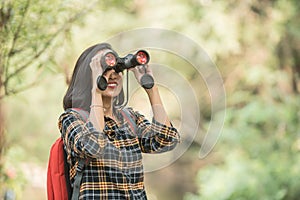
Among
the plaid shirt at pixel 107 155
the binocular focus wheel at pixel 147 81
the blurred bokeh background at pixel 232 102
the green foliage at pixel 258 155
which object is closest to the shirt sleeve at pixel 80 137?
the plaid shirt at pixel 107 155

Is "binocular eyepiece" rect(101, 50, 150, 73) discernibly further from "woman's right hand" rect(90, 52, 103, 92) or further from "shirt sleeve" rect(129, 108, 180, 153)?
"shirt sleeve" rect(129, 108, 180, 153)

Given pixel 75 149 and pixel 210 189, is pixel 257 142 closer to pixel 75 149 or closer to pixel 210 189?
pixel 210 189

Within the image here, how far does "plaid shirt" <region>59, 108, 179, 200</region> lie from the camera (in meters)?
1.99

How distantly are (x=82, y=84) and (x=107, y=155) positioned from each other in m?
0.26

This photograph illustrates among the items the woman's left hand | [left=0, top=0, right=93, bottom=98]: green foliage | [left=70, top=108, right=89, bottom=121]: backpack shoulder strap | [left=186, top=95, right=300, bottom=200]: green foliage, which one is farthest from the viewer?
[left=186, top=95, right=300, bottom=200]: green foliage

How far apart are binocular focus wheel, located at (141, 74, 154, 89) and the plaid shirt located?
5.3 inches

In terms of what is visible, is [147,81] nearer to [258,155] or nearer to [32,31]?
[32,31]

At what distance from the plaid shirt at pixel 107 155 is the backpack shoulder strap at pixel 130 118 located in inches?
0.6

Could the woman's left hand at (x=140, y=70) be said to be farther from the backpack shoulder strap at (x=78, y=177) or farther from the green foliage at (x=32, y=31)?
the green foliage at (x=32, y=31)

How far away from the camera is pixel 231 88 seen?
7820 mm

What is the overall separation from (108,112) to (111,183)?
0.85ft

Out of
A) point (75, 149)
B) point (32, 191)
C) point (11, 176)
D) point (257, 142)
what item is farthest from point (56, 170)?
point (32, 191)

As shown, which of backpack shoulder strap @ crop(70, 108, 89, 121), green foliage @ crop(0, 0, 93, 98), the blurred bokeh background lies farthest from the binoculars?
the blurred bokeh background

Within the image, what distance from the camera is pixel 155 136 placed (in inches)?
86.8
